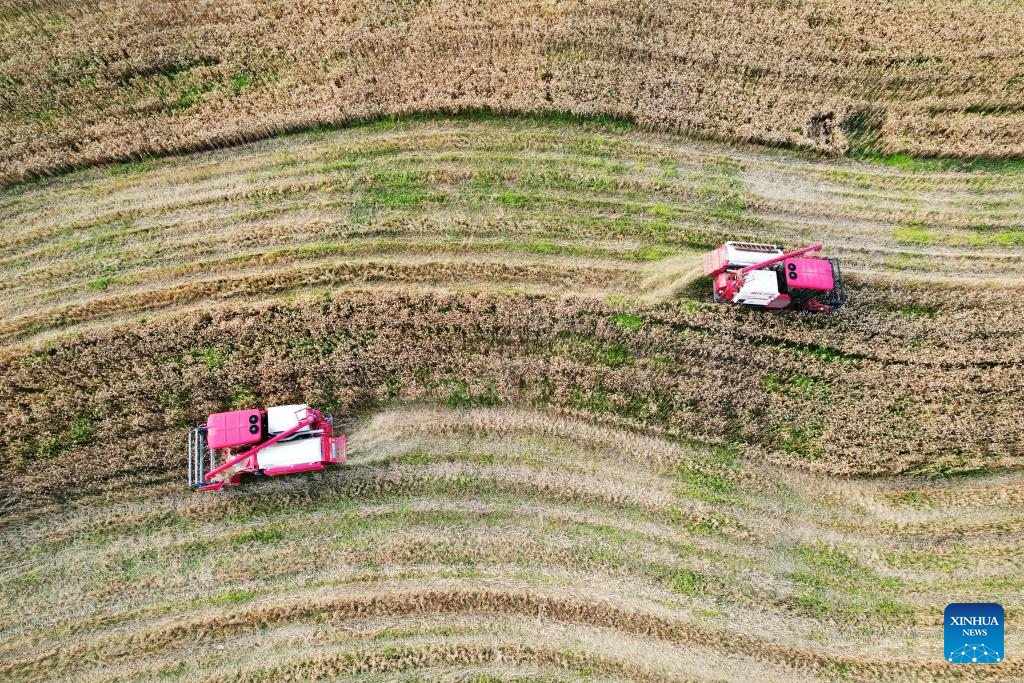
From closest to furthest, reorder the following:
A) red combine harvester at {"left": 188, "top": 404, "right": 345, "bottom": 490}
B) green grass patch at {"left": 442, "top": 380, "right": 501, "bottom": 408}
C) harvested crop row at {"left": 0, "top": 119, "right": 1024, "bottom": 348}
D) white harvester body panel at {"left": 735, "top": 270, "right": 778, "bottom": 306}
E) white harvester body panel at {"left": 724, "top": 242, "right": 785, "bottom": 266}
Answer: red combine harvester at {"left": 188, "top": 404, "right": 345, "bottom": 490} < white harvester body panel at {"left": 735, "top": 270, "right": 778, "bottom": 306} < white harvester body panel at {"left": 724, "top": 242, "right": 785, "bottom": 266} < green grass patch at {"left": 442, "top": 380, "right": 501, "bottom": 408} < harvested crop row at {"left": 0, "top": 119, "right": 1024, "bottom": 348}

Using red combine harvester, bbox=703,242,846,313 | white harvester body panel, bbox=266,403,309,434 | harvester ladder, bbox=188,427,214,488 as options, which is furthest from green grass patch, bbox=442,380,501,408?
red combine harvester, bbox=703,242,846,313

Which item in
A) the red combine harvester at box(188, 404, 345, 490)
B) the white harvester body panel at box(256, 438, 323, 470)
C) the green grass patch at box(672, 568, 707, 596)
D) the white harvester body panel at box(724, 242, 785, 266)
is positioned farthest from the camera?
the white harvester body panel at box(724, 242, 785, 266)

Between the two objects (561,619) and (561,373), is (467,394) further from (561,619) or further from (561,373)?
(561,619)

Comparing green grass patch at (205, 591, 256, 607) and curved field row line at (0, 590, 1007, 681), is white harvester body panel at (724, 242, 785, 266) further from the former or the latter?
green grass patch at (205, 591, 256, 607)

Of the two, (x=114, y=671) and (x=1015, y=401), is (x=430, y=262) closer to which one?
(x=114, y=671)

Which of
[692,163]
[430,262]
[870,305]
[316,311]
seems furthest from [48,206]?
[870,305]

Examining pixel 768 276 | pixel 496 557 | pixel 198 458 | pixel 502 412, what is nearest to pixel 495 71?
pixel 768 276

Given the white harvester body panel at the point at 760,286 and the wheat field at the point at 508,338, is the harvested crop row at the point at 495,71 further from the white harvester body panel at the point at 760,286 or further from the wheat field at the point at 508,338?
the white harvester body panel at the point at 760,286
